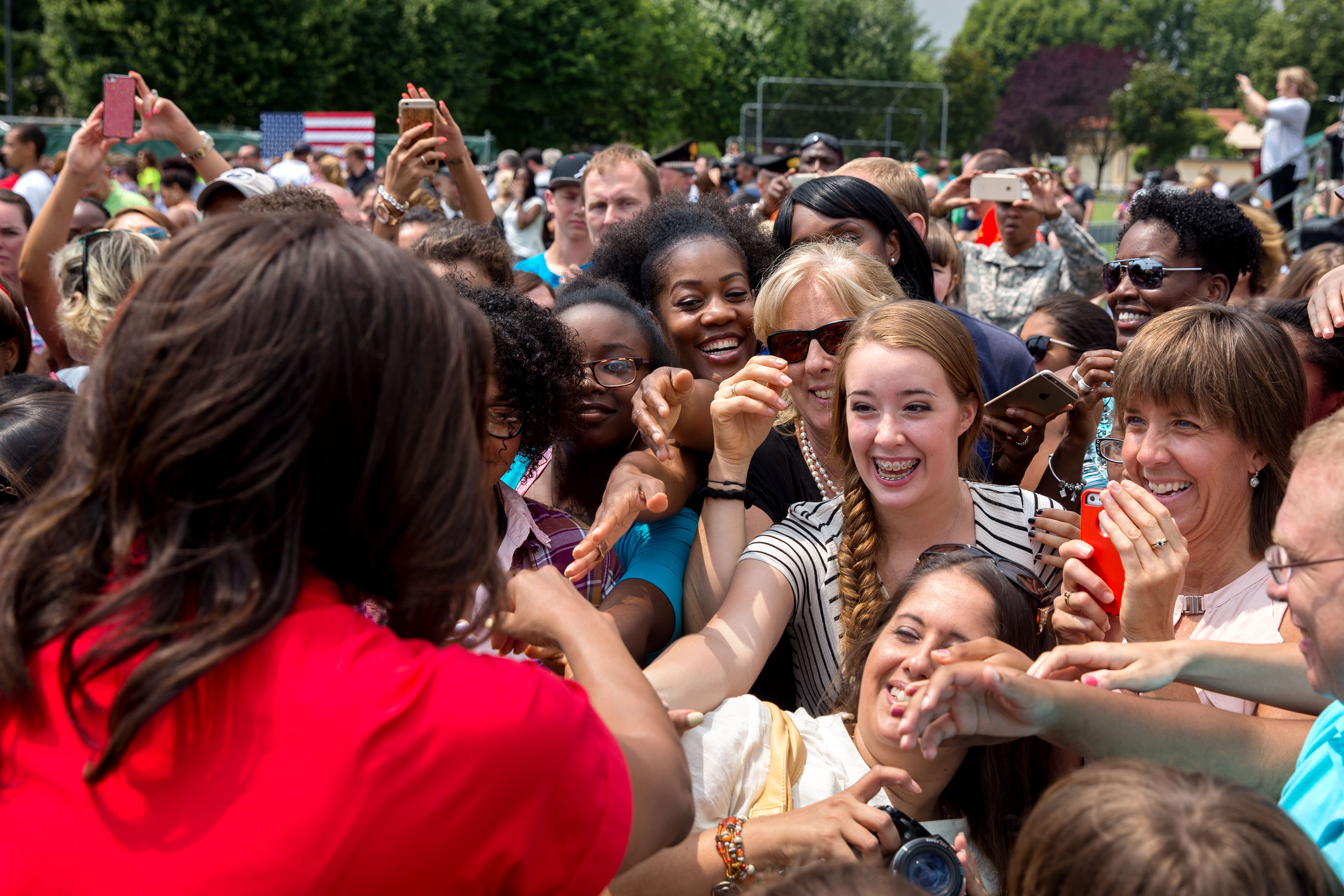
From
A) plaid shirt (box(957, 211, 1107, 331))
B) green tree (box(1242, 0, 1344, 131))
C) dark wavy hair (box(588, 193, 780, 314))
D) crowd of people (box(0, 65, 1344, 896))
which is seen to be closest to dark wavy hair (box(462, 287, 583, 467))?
crowd of people (box(0, 65, 1344, 896))

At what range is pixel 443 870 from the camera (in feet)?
3.88

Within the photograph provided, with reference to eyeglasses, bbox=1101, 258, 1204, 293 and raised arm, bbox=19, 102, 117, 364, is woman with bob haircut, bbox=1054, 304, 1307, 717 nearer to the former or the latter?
eyeglasses, bbox=1101, 258, 1204, 293

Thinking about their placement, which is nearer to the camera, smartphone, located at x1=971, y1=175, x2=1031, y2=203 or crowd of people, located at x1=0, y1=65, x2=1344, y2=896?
crowd of people, located at x1=0, y1=65, x2=1344, y2=896

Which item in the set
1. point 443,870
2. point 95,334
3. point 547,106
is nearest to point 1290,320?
point 443,870

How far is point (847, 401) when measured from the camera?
9.12 ft

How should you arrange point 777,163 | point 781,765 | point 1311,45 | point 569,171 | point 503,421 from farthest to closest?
point 1311,45
point 777,163
point 569,171
point 503,421
point 781,765

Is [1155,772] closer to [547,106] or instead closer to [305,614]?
[305,614]

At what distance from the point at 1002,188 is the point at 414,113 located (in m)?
3.30

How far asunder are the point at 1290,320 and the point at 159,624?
3342mm

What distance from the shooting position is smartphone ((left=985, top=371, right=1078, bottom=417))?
3078 mm

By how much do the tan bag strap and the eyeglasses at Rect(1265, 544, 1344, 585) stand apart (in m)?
1.00

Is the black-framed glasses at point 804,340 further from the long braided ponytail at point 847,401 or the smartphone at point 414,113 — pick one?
the smartphone at point 414,113

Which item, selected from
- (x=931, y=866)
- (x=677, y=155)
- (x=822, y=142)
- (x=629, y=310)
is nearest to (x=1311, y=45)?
(x=677, y=155)

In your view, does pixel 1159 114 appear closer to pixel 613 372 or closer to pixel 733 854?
pixel 613 372
